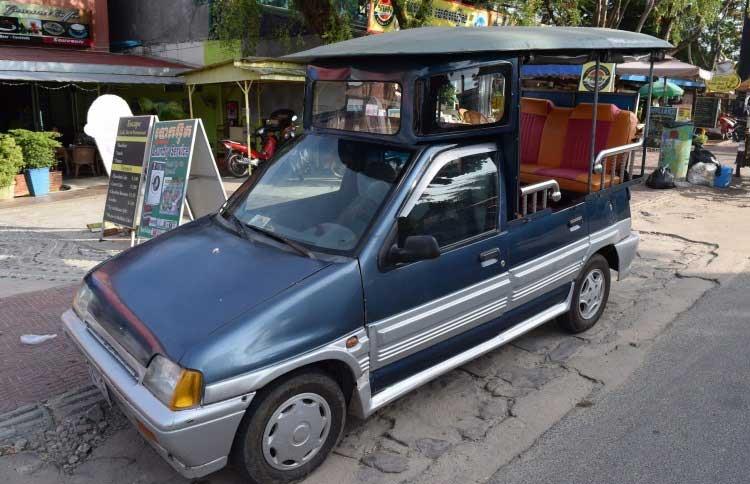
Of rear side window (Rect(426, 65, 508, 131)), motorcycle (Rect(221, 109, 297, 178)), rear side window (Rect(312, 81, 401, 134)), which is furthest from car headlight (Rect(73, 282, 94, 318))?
motorcycle (Rect(221, 109, 297, 178))

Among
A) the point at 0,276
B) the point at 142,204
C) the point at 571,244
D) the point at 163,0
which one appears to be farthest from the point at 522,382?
the point at 163,0

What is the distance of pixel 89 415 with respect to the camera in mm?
3713

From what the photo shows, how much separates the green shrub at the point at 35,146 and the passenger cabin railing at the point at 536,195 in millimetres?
10202

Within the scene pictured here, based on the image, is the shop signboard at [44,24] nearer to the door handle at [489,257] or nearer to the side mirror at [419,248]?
the door handle at [489,257]

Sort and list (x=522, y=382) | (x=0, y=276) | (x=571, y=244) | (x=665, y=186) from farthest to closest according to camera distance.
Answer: (x=665, y=186)
(x=0, y=276)
(x=571, y=244)
(x=522, y=382)

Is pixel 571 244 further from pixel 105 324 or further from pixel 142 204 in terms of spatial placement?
pixel 142 204

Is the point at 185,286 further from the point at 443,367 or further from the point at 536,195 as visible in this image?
the point at 536,195

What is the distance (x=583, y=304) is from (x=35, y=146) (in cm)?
1052

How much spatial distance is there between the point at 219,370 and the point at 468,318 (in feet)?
5.49

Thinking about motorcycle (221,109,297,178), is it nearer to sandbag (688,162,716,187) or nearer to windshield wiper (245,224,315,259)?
sandbag (688,162,716,187)

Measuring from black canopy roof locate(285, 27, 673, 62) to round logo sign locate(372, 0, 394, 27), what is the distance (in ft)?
30.0

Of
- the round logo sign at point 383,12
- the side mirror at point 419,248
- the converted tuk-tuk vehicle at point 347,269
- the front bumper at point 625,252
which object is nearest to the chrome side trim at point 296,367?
the converted tuk-tuk vehicle at point 347,269

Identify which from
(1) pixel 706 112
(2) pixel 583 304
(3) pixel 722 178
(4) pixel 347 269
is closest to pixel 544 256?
(2) pixel 583 304

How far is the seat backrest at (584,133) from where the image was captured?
5.58m
